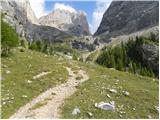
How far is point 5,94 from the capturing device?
38.0m

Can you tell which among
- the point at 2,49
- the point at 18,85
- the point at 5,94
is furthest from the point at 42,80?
the point at 2,49

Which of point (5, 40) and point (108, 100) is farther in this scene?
point (5, 40)

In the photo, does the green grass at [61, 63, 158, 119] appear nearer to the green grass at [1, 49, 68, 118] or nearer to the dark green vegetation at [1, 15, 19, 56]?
the green grass at [1, 49, 68, 118]

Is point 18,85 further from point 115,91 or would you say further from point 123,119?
point 123,119

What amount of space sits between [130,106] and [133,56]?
531 ft

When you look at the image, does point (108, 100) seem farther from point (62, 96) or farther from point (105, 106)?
point (62, 96)

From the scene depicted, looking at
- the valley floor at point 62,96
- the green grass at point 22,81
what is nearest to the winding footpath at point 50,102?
the valley floor at point 62,96

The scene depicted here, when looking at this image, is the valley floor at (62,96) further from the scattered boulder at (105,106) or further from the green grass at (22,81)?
the scattered boulder at (105,106)

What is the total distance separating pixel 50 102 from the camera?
37.1m

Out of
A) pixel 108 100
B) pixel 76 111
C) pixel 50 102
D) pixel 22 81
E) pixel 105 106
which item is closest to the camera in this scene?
pixel 76 111

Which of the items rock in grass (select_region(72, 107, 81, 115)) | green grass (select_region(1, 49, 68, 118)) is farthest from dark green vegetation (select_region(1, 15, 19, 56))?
rock in grass (select_region(72, 107, 81, 115))

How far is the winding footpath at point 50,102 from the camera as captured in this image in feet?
107

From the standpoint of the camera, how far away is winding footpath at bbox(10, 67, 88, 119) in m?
32.6

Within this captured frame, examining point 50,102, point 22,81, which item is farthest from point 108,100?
point 22,81
